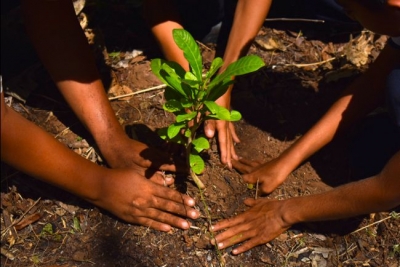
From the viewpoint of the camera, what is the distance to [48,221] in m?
2.20

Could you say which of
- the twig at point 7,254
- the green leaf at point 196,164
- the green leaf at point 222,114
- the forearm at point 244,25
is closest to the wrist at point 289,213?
the green leaf at point 196,164

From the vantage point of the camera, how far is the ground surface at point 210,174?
211 cm

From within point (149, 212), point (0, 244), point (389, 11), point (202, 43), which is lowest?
point (0, 244)

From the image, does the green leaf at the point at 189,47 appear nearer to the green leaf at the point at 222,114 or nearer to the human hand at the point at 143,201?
the green leaf at the point at 222,114

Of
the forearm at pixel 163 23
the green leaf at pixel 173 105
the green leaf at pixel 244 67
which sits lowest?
the forearm at pixel 163 23

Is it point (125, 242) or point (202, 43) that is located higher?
point (202, 43)

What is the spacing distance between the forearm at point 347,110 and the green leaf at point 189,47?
0.69 metres

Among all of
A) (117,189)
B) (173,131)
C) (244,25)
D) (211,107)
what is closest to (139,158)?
(117,189)

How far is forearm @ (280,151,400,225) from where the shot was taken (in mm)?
1867

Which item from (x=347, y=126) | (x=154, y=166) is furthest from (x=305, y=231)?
(x=154, y=166)

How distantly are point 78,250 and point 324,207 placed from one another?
90cm

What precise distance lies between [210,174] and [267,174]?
0.22 metres

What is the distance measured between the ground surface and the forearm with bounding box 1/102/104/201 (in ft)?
0.59

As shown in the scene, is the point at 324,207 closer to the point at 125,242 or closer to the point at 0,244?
the point at 125,242
